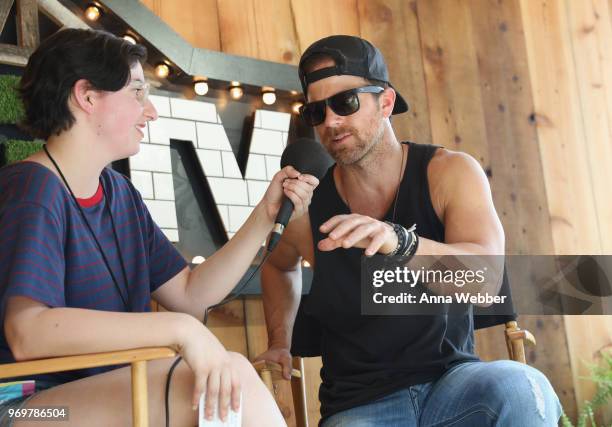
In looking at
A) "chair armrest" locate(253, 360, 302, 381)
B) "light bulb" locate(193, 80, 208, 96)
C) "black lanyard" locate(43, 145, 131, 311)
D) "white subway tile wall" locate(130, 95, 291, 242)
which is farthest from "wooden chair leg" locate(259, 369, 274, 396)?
"light bulb" locate(193, 80, 208, 96)

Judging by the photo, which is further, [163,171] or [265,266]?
[163,171]

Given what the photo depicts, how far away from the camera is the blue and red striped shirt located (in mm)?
1498

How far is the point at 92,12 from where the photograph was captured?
8.36 ft

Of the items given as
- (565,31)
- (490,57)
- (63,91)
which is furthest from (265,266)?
(565,31)

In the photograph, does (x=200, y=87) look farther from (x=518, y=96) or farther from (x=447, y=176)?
(x=518, y=96)

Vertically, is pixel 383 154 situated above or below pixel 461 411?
above

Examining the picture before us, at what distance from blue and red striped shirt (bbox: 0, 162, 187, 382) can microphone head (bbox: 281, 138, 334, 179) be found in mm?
358

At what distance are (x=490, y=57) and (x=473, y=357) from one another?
6.38ft

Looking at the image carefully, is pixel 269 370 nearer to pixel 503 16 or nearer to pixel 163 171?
pixel 163 171

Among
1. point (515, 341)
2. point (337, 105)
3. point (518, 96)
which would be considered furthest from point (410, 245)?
point (518, 96)

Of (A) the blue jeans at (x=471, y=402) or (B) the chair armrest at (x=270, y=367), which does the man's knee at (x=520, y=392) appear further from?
(B) the chair armrest at (x=270, y=367)

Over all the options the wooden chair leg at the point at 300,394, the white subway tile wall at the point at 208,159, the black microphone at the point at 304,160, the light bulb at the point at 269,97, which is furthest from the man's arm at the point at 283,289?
the light bulb at the point at 269,97

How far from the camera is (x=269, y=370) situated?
2115 millimetres

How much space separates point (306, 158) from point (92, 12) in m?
1.05
